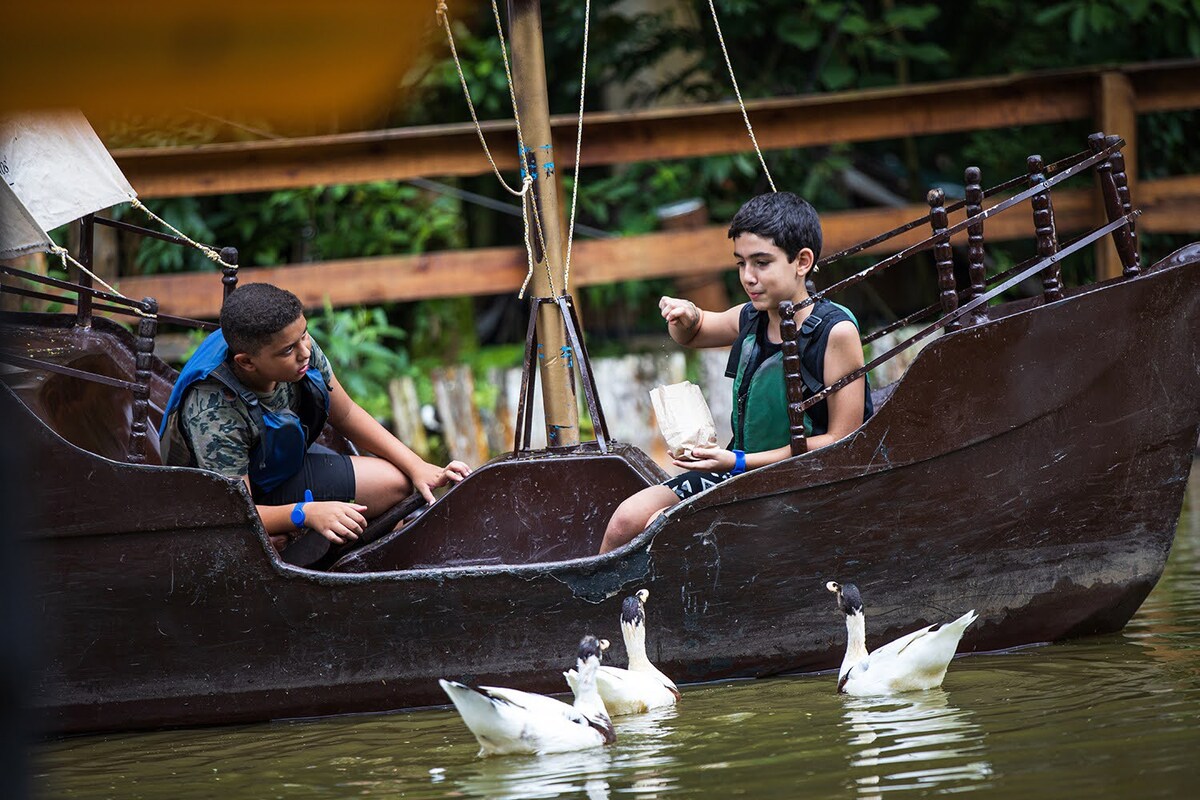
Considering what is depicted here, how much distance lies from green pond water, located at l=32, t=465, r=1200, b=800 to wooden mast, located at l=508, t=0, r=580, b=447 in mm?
1509

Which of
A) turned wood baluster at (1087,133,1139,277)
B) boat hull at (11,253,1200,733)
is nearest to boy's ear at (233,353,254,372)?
boat hull at (11,253,1200,733)

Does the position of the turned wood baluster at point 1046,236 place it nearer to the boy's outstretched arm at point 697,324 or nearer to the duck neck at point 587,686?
the boy's outstretched arm at point 697,324

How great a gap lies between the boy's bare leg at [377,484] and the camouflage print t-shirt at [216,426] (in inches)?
25.2

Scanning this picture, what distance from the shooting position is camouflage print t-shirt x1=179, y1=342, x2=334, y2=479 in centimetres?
427

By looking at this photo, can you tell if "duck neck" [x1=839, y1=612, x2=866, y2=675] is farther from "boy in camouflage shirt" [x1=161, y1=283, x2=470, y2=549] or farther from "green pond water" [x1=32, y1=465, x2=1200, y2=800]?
"boy in camouflage shirt" [x1=161, y1=283, x2=470, y2=549]

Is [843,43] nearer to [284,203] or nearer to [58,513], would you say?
[284,203]

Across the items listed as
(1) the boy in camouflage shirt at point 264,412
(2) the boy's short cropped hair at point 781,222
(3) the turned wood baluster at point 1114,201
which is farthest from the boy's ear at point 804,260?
(1) the boy in camouflage shirt at point 264,412

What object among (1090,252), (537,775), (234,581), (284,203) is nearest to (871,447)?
(537,775)

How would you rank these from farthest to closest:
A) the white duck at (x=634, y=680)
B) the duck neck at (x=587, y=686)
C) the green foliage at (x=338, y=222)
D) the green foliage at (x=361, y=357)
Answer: the green foliage at (x=338, y=222), the green foliage at (x=361, y=357), the white duck at (x=634, y=680), the duck neck at (x=587, y=686)

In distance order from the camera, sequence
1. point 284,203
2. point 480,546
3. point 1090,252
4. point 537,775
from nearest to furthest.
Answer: point 537,775 < point 480,546 < point 1090,252 < point 284,203

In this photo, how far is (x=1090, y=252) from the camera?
9.41 metres

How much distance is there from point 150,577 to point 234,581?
26 centimetres

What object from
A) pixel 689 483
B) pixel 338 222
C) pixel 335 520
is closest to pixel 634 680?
pixel 689 483

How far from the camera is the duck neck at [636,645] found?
396 centimetres
